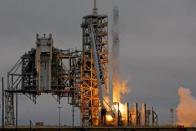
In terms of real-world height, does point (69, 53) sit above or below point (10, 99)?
above

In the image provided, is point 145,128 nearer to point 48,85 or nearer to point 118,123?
point 118,123

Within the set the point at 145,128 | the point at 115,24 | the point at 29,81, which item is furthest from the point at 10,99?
the point at 145,128

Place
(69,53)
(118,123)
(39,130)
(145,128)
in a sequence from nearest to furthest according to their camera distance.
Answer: (39,130), (145,128), (118,123), (69,53)

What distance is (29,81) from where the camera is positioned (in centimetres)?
15188

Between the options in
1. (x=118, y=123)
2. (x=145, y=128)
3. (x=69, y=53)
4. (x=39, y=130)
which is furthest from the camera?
(x=69, y=53)

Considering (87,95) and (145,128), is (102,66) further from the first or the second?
(145,128)

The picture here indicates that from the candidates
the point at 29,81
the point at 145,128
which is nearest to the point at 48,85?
the point at 29,81

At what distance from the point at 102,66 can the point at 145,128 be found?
36.3 m

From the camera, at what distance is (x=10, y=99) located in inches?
5940

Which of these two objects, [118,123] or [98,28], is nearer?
[118,123]

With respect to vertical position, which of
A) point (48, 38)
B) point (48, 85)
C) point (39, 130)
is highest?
point (48, 38)

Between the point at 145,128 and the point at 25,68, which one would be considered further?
the point at 25,68

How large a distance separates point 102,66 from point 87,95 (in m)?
6.56

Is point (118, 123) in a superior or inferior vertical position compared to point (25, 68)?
inferior
